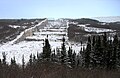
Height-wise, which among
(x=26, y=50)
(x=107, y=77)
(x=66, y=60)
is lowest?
(x=26, y=50)

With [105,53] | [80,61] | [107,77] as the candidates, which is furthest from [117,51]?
[107,77]

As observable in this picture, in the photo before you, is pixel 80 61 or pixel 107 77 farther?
pixel 80 61

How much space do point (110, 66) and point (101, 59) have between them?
0.99 m

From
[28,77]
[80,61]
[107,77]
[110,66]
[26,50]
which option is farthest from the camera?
[26,50]

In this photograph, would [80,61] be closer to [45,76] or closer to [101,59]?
[101,59]

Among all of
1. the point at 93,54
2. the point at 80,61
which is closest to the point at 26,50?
the point at 80,61

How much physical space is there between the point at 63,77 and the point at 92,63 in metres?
14.2

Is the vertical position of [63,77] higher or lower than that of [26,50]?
higher

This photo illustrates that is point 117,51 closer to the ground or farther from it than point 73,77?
closer to the ground

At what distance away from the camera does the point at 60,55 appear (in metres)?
22.9

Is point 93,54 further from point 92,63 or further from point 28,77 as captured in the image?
point 28,77

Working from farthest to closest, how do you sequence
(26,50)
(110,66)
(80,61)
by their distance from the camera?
(26,50) < (80,61) < (110,66)

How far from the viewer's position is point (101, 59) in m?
22.2

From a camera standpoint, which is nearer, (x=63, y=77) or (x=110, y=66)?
(x=63, y=77)
